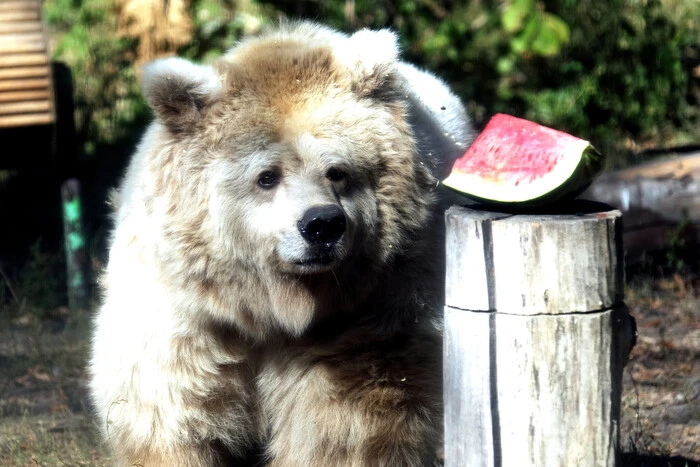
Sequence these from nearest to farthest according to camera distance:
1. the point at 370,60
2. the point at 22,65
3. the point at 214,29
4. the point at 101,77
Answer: the point at 370,60
the point at 22,65
the point at 214,29
the point at 101,77

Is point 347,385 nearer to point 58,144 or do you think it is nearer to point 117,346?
point 117,346

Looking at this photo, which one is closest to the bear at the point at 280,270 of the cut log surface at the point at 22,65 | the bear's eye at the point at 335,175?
the bear's eye at the point at 335,175

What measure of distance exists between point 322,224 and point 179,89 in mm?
698

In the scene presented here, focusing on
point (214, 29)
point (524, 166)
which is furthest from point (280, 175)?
point (214, 29)

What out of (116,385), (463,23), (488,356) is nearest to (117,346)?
(116,385)

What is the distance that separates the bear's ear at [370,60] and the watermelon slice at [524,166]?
584mm

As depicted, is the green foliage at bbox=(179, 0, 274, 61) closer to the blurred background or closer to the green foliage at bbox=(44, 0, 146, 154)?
the blurred background

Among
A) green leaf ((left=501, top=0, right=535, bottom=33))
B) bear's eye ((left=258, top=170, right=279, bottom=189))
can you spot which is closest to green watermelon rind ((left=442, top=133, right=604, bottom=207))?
bear's eye ((left=258, top=170, right=279, bottom=189))

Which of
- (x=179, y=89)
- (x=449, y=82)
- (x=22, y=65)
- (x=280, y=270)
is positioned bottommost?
(x=449, y=82)

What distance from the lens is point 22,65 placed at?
6.36m

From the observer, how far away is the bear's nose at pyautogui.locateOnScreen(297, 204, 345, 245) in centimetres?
319

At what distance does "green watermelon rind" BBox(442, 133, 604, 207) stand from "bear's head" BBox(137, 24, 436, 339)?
601 millimetres

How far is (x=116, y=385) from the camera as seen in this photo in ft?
11.9

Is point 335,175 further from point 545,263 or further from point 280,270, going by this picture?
point 545,263
